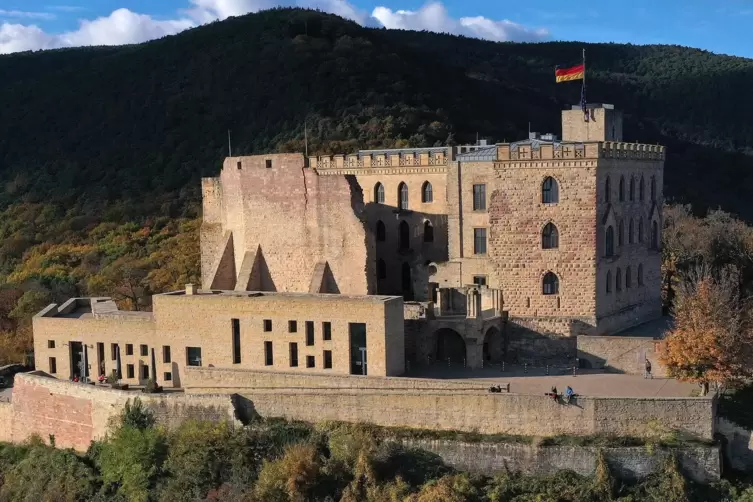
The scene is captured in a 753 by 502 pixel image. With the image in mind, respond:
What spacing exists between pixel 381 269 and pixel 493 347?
8378mm

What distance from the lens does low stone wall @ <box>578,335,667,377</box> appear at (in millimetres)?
32844

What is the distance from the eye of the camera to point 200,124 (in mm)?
78625

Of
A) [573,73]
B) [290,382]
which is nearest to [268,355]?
[290,382]

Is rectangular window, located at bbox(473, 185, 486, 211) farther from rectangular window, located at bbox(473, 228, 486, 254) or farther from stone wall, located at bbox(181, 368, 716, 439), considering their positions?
stone wall, located at bbox(181, 368, 716, 439)

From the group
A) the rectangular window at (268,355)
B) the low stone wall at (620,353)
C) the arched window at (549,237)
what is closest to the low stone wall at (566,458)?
the low stone wall at (620,353)

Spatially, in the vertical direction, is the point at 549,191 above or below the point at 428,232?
above

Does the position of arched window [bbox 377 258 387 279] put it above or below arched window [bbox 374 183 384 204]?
below

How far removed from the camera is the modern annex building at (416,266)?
33969 mm

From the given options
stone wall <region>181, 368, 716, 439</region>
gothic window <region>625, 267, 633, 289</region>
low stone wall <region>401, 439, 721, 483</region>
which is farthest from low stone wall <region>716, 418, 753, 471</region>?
gothic window <region>625, 267, 633, 289</region>

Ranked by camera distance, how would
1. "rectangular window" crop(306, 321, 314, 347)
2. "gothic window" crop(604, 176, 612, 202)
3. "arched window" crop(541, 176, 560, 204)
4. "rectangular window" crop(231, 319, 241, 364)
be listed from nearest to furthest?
"rectangular window" crop(306, 321, 314, 347)
"rectangular window" crop(231, 319, 241, 364)
"arched window" crop(541, 176, 560, 204)
"gothic window" crop(604, 176, 612, 202)

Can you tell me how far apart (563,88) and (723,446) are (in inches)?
3339

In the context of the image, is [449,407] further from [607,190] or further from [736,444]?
[607,190]

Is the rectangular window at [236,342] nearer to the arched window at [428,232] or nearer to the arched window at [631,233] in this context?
the arched window at [428,232]

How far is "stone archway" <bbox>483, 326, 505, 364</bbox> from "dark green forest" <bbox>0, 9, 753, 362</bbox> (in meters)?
20.3
